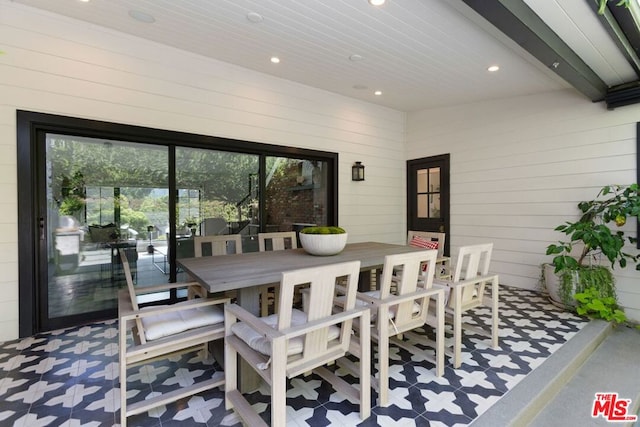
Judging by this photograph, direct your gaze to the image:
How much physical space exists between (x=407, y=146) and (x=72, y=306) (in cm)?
578

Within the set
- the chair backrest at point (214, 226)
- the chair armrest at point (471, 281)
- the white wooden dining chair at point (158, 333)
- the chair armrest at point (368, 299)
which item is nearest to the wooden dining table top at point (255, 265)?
the white wooden dining chair at point (158, 333)

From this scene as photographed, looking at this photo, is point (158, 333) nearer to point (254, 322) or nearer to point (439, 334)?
point (254, 322)

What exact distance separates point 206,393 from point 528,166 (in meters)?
4.96

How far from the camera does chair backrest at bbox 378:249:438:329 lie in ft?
6.77

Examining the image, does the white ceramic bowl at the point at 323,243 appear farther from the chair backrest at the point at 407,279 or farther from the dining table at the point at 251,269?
the chair backrest at the point at 407,279

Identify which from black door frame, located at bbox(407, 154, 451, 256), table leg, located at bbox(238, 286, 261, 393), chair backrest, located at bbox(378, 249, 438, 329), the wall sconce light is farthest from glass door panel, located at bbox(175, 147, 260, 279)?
black door frame, located at bbox(407, 154, 451, 256)

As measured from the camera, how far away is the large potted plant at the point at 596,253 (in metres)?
3.34

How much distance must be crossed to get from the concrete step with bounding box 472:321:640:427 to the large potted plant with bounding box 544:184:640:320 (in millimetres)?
515

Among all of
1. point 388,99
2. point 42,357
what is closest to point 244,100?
point 388,99

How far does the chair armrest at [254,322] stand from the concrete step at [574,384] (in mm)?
1338

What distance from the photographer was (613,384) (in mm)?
2340

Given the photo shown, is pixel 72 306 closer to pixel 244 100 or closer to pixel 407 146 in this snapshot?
pixel 244 100

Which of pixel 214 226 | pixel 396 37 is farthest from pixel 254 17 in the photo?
pixel 214 226

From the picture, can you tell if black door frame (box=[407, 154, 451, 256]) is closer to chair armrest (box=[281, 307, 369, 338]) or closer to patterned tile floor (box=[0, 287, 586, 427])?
patterned tile floor (box=[0, 287, 586, 427])
